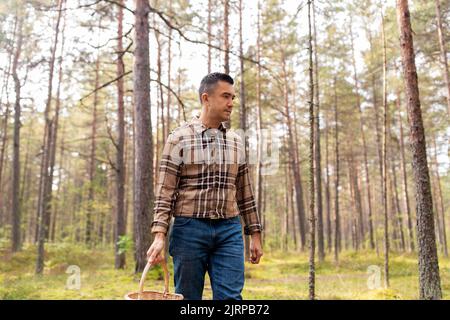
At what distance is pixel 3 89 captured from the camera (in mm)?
20109

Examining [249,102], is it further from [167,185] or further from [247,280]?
[167,185]

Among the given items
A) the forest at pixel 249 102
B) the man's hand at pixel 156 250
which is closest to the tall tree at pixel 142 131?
the forest at pixel 249 102

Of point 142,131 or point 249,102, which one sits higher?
point 249,102

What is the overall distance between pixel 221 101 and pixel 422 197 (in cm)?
692

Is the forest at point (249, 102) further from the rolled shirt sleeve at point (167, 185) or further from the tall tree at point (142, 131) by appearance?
the rolled shirt sleeve at point (167, 185)

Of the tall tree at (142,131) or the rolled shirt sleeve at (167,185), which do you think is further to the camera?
the tall tree at (142,131)

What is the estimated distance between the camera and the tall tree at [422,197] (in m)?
7.98

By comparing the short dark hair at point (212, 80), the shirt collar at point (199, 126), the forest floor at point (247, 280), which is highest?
the short dark hair at point (212, 80)

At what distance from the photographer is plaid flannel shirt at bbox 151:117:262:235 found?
106 inches

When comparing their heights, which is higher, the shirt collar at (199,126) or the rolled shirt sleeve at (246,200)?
the shirt collar at (199,126)

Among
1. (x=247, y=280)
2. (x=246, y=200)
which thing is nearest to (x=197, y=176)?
(x=246, y=200)

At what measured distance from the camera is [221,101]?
285cm

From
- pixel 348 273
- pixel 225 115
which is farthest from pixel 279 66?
pixel 225 115

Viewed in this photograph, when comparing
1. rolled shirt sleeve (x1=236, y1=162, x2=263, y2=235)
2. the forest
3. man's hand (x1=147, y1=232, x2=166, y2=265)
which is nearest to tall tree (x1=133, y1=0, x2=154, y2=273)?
the forest
